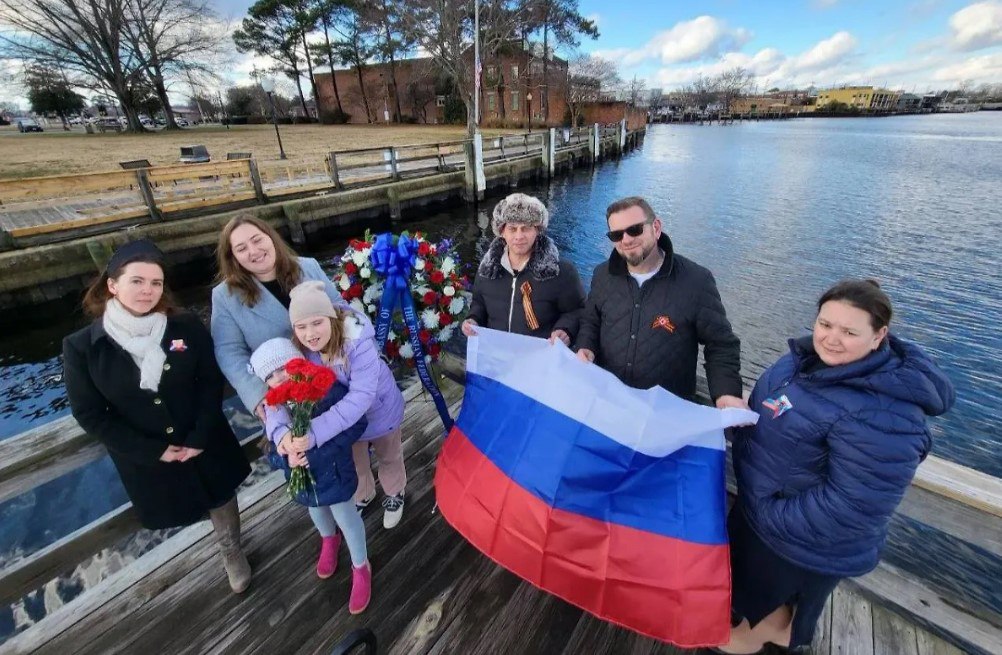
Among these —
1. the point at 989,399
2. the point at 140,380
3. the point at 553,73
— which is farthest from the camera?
the point at 553,73

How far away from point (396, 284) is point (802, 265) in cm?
1248

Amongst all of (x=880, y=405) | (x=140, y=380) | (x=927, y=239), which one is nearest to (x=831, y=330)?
(x=880, y=405)

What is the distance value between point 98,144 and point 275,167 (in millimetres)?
22770

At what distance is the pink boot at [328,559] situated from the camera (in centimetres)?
228

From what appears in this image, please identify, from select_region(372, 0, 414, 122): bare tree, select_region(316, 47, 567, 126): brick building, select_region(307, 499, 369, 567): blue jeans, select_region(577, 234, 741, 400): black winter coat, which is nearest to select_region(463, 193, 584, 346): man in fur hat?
select_region(577, 234, 741, 400): black winter coat

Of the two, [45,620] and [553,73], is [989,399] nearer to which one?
→ [45,620]

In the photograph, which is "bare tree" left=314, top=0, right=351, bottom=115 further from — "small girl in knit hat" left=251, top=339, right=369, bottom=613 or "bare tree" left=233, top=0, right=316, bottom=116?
"small girl in knit hat" left=251, top=339, right=369, bottom=613

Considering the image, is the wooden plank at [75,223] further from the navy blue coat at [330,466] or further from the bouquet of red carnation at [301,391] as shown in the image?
the bouquet of red carnation at [301,391]

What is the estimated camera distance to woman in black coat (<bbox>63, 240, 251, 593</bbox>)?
5.77 ft

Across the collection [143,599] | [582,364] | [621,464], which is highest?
[582,364]

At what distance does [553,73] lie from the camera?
38.2 metres

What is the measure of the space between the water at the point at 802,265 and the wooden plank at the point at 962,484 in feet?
4.38

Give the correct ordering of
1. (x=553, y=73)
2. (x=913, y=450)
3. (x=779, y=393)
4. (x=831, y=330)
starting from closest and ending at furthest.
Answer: (x=913, y=450) → (x=831, y=330) → (x=779, y=393) → (x=553, y=73)

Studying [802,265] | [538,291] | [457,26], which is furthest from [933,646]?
[457,26]
